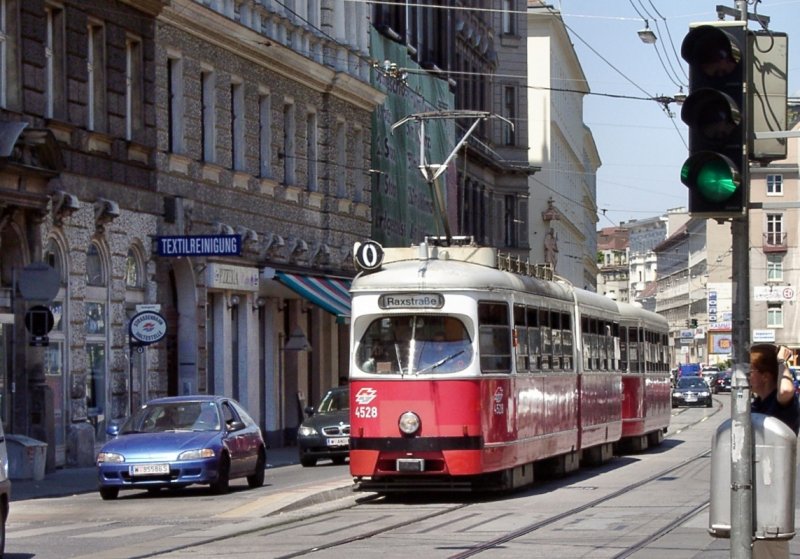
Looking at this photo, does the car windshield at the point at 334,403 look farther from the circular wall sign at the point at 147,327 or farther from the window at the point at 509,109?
the window at the point at 509,109

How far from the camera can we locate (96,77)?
32875mm

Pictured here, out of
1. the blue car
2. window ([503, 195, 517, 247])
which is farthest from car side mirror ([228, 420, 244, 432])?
window ([503, 195, 517, 247])

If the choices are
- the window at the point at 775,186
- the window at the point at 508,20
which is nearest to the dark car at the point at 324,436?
the window at the point at 508,20

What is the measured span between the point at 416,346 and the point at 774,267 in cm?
11606

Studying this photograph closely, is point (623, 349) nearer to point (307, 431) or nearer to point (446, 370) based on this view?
point (307, 431)

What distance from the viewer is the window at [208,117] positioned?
3825 centimetres

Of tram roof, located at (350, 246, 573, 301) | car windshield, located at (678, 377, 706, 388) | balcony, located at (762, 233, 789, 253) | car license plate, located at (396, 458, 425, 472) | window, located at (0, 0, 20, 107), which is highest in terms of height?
balcony, located at (762, 233, 789, 253)

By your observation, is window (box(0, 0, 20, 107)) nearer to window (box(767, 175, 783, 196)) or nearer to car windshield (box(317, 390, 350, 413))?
car windshield (box(317, 390, 350, 413))

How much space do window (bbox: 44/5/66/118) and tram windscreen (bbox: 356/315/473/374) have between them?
958 cm

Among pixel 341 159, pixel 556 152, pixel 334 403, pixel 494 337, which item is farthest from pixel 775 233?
pixel 494 337

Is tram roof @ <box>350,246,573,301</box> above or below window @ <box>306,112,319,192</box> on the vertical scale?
below

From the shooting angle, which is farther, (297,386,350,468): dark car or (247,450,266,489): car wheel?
(297,386,350,468): dark car

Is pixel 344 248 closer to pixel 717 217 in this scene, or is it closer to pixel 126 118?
pixel 126 118

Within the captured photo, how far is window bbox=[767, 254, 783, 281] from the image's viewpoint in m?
136
